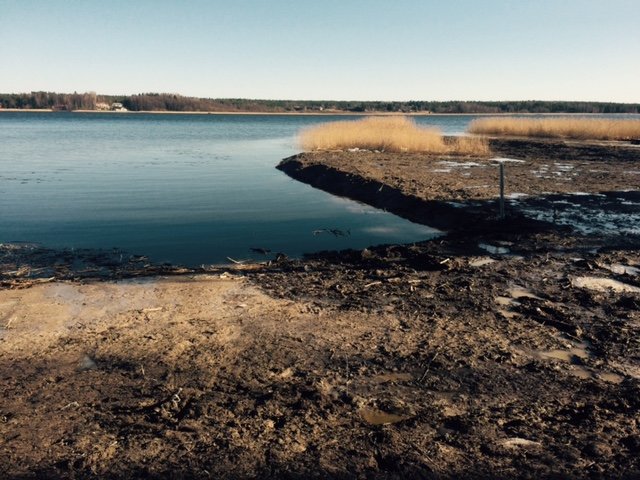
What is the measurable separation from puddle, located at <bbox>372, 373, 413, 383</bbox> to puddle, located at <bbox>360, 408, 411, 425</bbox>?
1.49ft

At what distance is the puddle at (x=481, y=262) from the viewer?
311 inches

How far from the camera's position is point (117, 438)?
11.5ft

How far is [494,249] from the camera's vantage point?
8.87m

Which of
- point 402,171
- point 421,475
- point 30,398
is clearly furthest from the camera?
point 402,171

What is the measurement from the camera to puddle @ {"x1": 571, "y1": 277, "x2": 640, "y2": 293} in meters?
6.75

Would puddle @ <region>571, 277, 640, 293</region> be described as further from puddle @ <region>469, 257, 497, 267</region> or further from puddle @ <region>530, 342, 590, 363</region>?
puddle @ <region>530, 342, 590, 363</region>

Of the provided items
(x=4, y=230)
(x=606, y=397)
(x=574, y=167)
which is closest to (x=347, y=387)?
(x=606, y=397)

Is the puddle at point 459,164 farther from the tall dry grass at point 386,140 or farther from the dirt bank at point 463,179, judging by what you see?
the tall dry grass at point 386,140

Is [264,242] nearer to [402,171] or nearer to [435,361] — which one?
[435,361]

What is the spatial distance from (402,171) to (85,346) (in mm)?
14357

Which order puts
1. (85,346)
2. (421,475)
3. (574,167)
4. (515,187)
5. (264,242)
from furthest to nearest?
(574,167), (515,187), (264,242), (85,346), (421,475)

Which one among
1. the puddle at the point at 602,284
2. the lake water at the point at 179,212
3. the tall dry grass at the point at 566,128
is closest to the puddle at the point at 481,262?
the puddle at the point at 602,284

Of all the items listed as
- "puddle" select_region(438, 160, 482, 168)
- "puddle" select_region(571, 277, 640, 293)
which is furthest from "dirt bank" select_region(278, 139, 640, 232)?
"puddle" select_region(571, 277, 640, 293)

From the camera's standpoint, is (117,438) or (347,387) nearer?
(117,438)
